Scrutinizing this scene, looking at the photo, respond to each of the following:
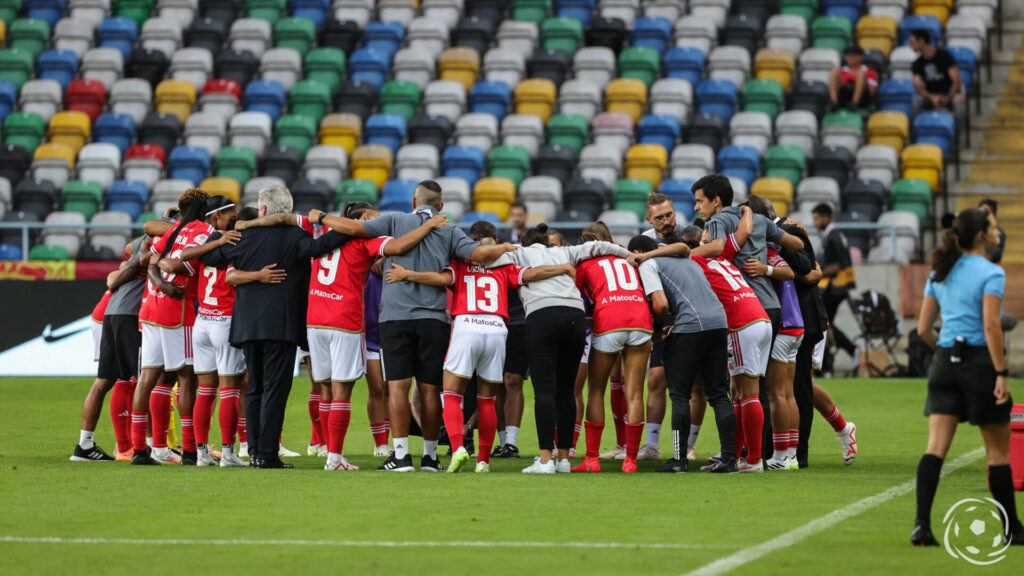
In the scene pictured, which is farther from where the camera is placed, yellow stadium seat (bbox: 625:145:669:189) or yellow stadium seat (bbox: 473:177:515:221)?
yellow stadium seat (bbox: 625:145:669:189)

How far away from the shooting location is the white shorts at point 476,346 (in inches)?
394

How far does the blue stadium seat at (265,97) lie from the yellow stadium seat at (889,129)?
10.5 m

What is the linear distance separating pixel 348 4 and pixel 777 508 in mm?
21384

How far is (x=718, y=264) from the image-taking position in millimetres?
10531

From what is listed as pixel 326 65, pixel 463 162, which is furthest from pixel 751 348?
pixel 326 65

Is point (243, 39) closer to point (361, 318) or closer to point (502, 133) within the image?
point (502, 133)

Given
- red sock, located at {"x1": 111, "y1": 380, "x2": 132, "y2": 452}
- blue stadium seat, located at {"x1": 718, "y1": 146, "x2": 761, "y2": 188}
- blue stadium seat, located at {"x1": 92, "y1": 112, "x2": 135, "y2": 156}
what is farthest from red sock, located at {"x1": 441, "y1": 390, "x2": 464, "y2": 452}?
blue stadium seat, located at {"x1": 92, "y1": 112, "x2": 135, "y2": 156}

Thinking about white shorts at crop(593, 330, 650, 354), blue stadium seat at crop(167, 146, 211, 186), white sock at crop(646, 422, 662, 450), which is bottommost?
white sock at crop(646, 422, 662, 450)

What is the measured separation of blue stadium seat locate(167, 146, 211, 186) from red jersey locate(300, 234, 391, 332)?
13662 mm

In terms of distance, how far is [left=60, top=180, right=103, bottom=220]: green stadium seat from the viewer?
2308cm

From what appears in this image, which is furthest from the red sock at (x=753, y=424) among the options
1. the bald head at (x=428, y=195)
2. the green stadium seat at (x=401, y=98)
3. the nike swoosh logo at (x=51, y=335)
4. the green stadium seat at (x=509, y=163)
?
the green stadium seat at (x=401, y=98)

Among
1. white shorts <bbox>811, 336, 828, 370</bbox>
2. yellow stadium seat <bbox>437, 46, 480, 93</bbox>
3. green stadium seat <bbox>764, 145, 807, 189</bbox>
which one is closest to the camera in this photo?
white shorts <bbox>811, 336, 828, 370</bbox>

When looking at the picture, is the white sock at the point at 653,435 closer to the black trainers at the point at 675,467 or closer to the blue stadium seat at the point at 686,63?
the black trainers at the point at 675,467

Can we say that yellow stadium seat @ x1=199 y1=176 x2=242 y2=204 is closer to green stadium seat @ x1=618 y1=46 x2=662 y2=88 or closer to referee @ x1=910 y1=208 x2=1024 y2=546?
green stadium seat @ x1=618 y1=46 x2=662 y2=88
